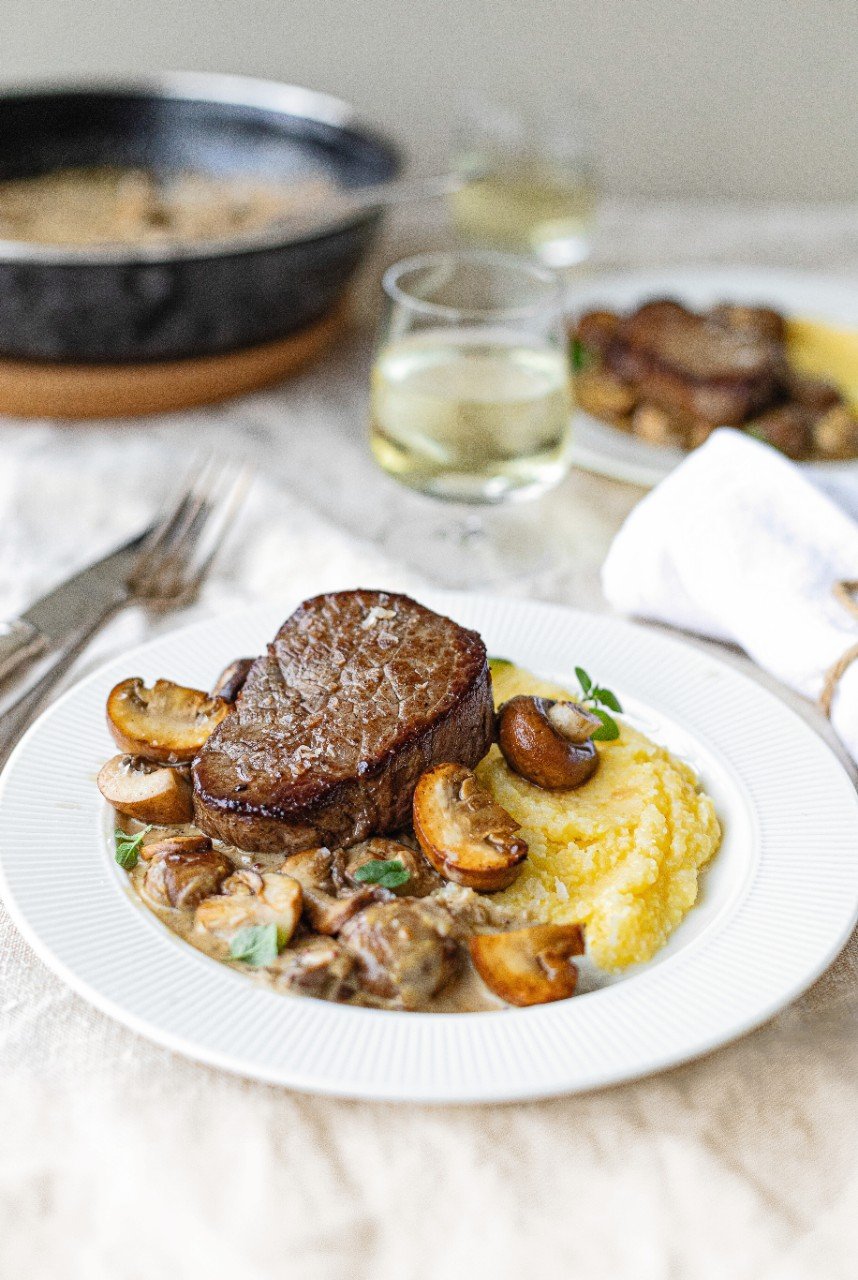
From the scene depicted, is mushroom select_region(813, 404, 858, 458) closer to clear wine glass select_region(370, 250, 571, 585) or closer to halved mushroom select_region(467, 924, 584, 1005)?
clear wine glass select_region(370, 250, 571, 585)

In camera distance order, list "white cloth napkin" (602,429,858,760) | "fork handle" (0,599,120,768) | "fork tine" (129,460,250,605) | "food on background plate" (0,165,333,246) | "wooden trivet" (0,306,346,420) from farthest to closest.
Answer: "food on background plate" (0,165,333,246) < "wooden trivet" (0,306,346,420) < "fork tine" (129,460,250,605) < "white cloth napkin" (602,429,858,760) < "fork handle" (0,599,120,768)

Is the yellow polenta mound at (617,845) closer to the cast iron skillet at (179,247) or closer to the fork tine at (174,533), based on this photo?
the fork tine at (174,533)

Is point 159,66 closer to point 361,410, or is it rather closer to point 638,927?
point 361,410

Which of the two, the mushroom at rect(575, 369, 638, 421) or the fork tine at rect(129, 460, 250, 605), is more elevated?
the mushroom at rect(575, 369, 638, 421)

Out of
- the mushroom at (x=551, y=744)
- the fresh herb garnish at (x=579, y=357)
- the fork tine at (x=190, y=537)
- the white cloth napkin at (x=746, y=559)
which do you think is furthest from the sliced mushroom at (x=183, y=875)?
the fresh herb garnish at (x=579, y=357)

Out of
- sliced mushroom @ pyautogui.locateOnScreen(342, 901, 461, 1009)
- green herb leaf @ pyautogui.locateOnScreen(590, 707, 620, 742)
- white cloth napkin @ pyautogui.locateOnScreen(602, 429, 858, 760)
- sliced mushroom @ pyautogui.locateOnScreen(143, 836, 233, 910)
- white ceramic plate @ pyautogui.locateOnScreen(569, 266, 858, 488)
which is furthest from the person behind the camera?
white ceramic plate @ pyautogui.locateOnScreen(569, 266, 858, 488)

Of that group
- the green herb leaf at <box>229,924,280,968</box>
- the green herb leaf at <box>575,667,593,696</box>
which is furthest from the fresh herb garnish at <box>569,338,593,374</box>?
the green herb leaf at <box>229,924,280,968</box>

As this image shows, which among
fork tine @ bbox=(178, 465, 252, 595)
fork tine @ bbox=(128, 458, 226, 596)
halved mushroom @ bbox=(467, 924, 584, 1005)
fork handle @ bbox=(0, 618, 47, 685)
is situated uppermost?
halved mushroom @ bbox=(467, 924, 584, 1005)

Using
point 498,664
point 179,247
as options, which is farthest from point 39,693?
point 179,247
